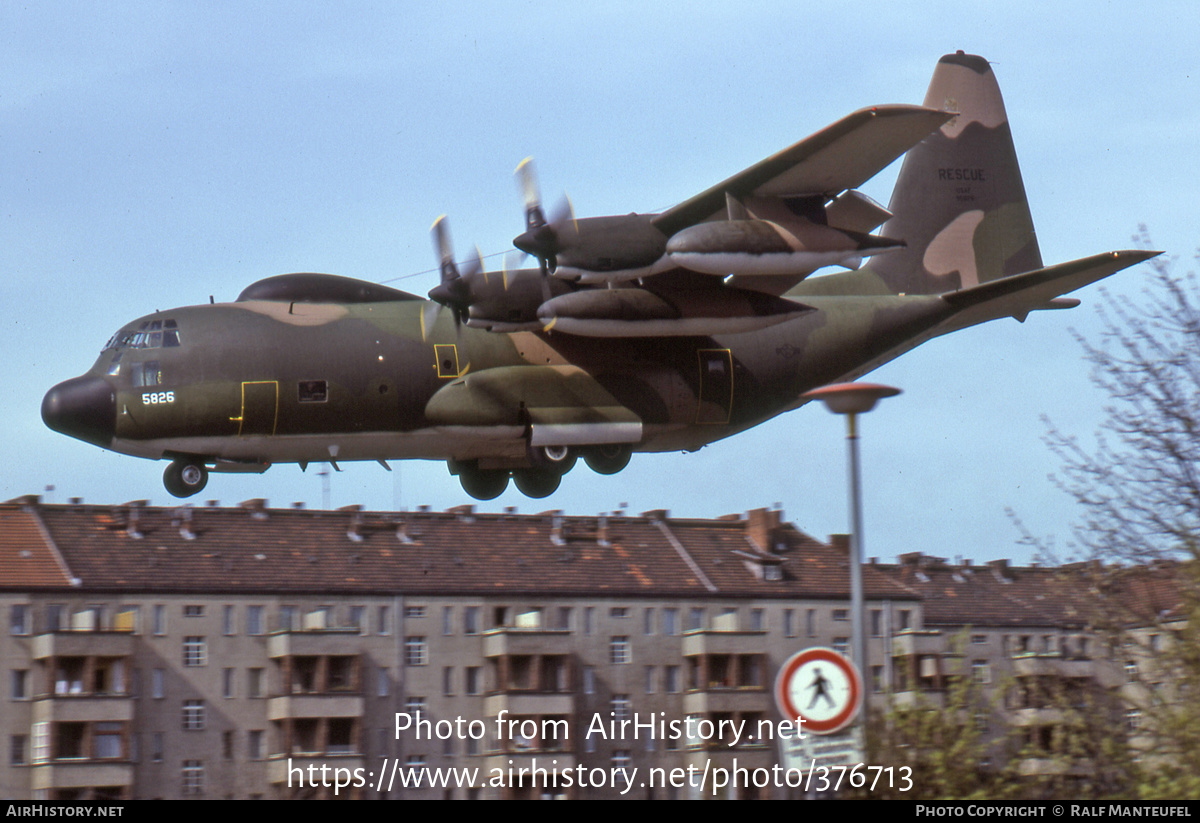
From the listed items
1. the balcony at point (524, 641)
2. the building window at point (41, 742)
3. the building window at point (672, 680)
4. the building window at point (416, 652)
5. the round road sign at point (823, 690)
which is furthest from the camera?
the building window at point (672, 680)

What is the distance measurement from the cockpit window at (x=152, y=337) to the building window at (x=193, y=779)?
4078cm

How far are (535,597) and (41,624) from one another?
21744 mm

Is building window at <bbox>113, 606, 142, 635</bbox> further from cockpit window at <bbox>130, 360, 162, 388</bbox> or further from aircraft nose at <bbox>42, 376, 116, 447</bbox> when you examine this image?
cockpit window at <bbox>130, 360, 162, 388</bbox>

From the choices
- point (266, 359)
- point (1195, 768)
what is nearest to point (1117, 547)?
point (1195, 768)

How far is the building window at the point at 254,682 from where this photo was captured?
7131 cm

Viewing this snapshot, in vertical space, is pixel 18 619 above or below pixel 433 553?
below

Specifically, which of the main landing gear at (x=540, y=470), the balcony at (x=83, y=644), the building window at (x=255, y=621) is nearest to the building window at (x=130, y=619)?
the balcony at (x=83, y=644)

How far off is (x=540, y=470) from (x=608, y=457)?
4.44 ft

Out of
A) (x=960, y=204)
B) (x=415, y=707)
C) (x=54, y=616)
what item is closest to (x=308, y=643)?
(x=415, y=707)

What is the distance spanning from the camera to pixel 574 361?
30.4 m

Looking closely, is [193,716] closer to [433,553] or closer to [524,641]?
[433,553]

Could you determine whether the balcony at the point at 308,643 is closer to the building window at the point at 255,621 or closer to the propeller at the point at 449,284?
the building window at the point at 255,621

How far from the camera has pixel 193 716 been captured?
69062mm

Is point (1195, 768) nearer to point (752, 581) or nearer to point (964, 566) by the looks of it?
point (752, 581)
